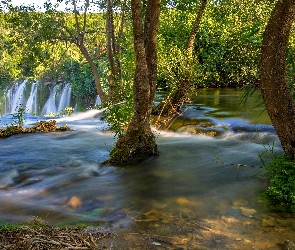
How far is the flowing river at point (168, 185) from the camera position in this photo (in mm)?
4664

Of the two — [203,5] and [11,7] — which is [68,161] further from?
[11,7]

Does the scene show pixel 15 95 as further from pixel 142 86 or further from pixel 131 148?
pixel 142 86

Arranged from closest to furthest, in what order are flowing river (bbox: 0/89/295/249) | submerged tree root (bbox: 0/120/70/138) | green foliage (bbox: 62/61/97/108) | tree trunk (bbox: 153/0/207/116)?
1. flowing river (bbox: 0/89/295/249)
2. tree trunk (bbox: 153/0/207/116)
3. submerged tree root (bbox: 0/120/70/138)
4. green foliage (bbox: 62/61/97/108)

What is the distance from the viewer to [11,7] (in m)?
16.0

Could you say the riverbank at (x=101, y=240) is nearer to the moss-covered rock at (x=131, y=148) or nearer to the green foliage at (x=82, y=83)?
the moss-covered rock at (x=131, y=148)

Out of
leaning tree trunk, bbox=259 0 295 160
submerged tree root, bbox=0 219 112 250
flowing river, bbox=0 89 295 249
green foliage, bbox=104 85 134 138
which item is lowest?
flowing river, bbox=0 89 295 249

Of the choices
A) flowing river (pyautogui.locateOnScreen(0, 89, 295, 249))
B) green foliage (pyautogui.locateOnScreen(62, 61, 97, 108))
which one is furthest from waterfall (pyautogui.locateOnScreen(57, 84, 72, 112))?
flowing river (pyautogui.locateOnScreen(0, 89, 295, 249))

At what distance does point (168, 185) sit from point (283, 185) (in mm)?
2039

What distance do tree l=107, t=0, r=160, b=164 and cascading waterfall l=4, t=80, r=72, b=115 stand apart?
78.7 feet

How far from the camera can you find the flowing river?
4.66 metres

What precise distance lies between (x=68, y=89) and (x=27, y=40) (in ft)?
51.9

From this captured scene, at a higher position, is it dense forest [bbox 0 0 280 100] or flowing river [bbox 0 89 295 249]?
dense forest [bbox 0 0 280 100]

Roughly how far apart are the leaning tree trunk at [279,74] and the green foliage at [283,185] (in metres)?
0.16

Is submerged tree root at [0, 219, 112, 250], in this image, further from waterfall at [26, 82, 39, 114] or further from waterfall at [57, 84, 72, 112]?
waterfall at [26, 82, 39, 114]
